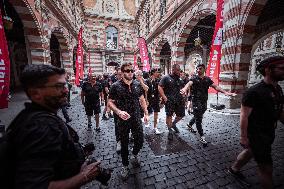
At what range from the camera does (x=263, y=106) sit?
2.14m

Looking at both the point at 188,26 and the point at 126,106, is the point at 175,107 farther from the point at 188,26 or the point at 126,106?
the point at 188,26

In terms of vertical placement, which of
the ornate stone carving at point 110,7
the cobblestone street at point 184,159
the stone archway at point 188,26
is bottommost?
the cobblestone street at point 184,159

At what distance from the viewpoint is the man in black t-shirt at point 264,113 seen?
212 cm

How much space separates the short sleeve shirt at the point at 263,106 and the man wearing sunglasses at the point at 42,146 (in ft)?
6.83

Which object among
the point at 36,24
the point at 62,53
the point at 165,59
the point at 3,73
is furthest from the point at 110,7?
the point at 3,73

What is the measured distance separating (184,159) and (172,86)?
6.18 ft

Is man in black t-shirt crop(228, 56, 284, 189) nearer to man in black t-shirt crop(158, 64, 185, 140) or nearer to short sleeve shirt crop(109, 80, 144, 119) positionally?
short sleeve shirt crop(109, 80, 144, 119)

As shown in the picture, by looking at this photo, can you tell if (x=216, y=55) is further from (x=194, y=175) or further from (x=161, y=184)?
(x=161, y=184)

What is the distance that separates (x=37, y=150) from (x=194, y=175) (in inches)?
111

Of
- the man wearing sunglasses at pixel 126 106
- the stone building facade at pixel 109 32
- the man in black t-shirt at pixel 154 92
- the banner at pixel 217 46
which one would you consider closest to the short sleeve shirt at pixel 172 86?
the man in black t-shirt at pixel 154 92

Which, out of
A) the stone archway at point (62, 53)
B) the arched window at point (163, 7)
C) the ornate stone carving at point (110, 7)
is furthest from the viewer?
the ornate stone carving at point (110, 7)

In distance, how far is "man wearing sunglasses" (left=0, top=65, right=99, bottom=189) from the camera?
89 centimetres

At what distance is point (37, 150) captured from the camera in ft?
2.97

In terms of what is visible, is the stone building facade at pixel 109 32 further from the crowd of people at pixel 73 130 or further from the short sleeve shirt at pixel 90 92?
the crowd of people at pixel 73 130
